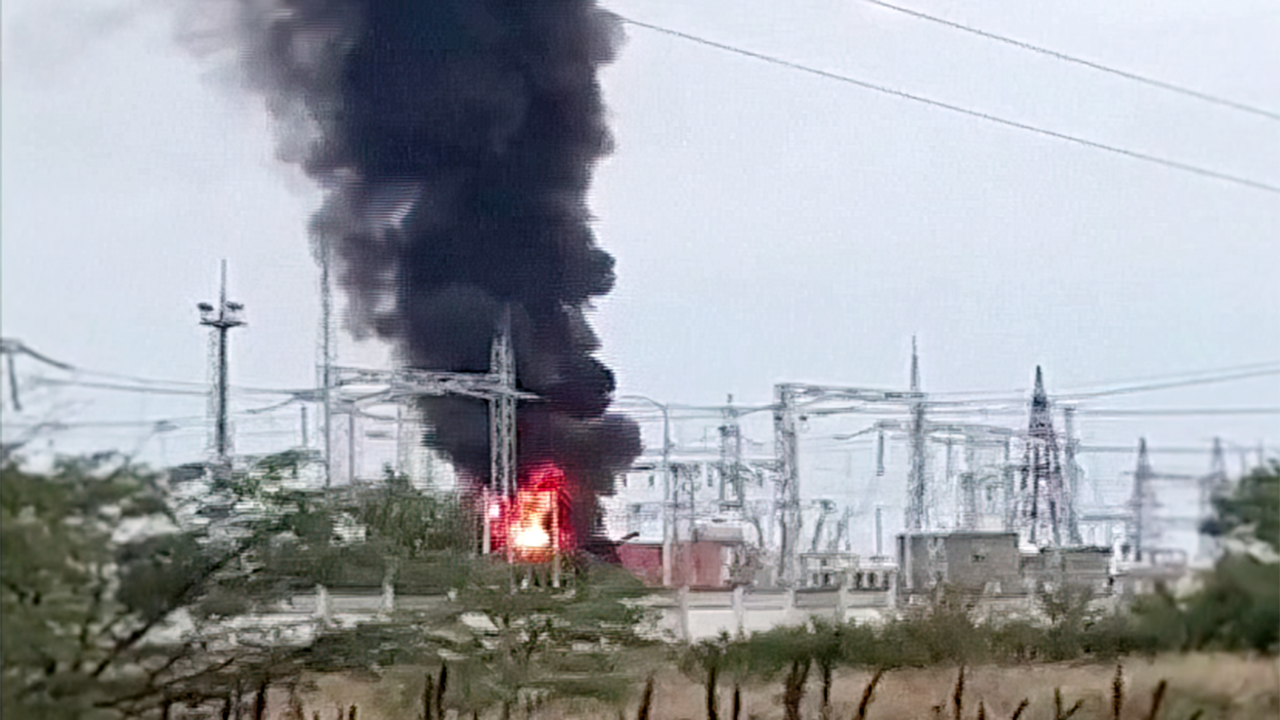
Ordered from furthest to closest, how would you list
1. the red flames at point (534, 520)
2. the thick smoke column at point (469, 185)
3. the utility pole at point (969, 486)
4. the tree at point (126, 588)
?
the utility pole at point (969, 486) < the red flames at point (534, 520) < the thick smoke column at point (469, 185) < the tree at point (126, 588)

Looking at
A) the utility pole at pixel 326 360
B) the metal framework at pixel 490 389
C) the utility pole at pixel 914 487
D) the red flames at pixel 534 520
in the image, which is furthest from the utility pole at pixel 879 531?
the utility pole at pixel 326 360

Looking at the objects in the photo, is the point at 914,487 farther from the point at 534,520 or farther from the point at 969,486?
the point at 534,520

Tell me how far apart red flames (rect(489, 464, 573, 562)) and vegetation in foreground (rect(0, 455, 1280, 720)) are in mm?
135

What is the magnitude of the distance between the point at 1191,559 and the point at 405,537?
10.6 feet

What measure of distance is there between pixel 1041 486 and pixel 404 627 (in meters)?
2.90

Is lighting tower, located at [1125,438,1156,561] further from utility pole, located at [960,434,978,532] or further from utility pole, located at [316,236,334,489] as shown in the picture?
utility pole, located at [316,236,334,489]

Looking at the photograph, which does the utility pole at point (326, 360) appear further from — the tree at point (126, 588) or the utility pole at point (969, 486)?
the utility pole at point (969, 486)

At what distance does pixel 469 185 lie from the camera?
6.85 metres

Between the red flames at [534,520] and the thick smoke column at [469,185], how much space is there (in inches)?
3.6

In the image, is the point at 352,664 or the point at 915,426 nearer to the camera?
the point at 352,664

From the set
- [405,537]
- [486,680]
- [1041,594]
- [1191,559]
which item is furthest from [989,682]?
[405,537]

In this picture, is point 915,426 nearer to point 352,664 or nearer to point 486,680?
point 486,680

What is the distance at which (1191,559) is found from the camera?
632 cm

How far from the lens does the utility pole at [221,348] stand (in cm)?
566
